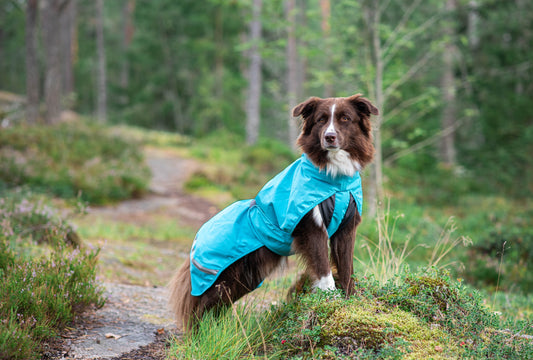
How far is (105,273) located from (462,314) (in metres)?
4.03

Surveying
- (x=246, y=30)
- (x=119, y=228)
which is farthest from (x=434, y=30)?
(x=246, y=30)

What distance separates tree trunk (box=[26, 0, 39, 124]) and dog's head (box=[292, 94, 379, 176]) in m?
12.1

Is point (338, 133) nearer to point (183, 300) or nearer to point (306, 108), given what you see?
point (306, 108)

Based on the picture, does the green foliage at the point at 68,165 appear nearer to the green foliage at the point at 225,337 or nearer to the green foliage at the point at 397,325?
the green foliage at the point at 225,337

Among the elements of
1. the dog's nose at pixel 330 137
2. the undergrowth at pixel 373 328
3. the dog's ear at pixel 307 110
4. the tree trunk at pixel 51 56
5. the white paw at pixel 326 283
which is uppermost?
the tree trunk at pixel 51 56

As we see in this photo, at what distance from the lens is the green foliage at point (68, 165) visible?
9758mm

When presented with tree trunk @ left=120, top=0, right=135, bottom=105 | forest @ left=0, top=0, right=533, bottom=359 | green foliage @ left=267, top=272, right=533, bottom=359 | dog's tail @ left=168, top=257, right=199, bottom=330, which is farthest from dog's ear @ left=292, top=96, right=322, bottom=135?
tree trunk @ left=120, top=0, right=135, bottom=105

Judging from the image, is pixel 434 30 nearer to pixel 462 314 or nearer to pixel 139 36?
pixel 462 314

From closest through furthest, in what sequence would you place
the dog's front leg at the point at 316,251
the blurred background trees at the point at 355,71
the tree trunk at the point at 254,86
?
1. the dog's front leg at the point at 316,251
2. the blurred background trees at the point at 355,71
3. the tree trunk at the point at 254,86

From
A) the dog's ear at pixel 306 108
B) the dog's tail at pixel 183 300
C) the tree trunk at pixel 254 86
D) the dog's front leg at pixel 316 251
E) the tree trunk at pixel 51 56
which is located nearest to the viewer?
the dog's front leg at pixel 316 251

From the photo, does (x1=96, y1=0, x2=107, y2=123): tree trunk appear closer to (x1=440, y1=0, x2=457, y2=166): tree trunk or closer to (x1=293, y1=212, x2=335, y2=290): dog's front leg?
(x1=440, y1=0, x2=457, y2=166): tree trunk

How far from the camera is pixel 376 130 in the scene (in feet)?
20.7

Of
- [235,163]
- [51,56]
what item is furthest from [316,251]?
[51,56]

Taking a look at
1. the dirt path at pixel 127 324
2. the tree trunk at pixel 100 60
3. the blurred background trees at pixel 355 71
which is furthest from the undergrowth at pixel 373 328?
the tree trunk at pixel 100 60
